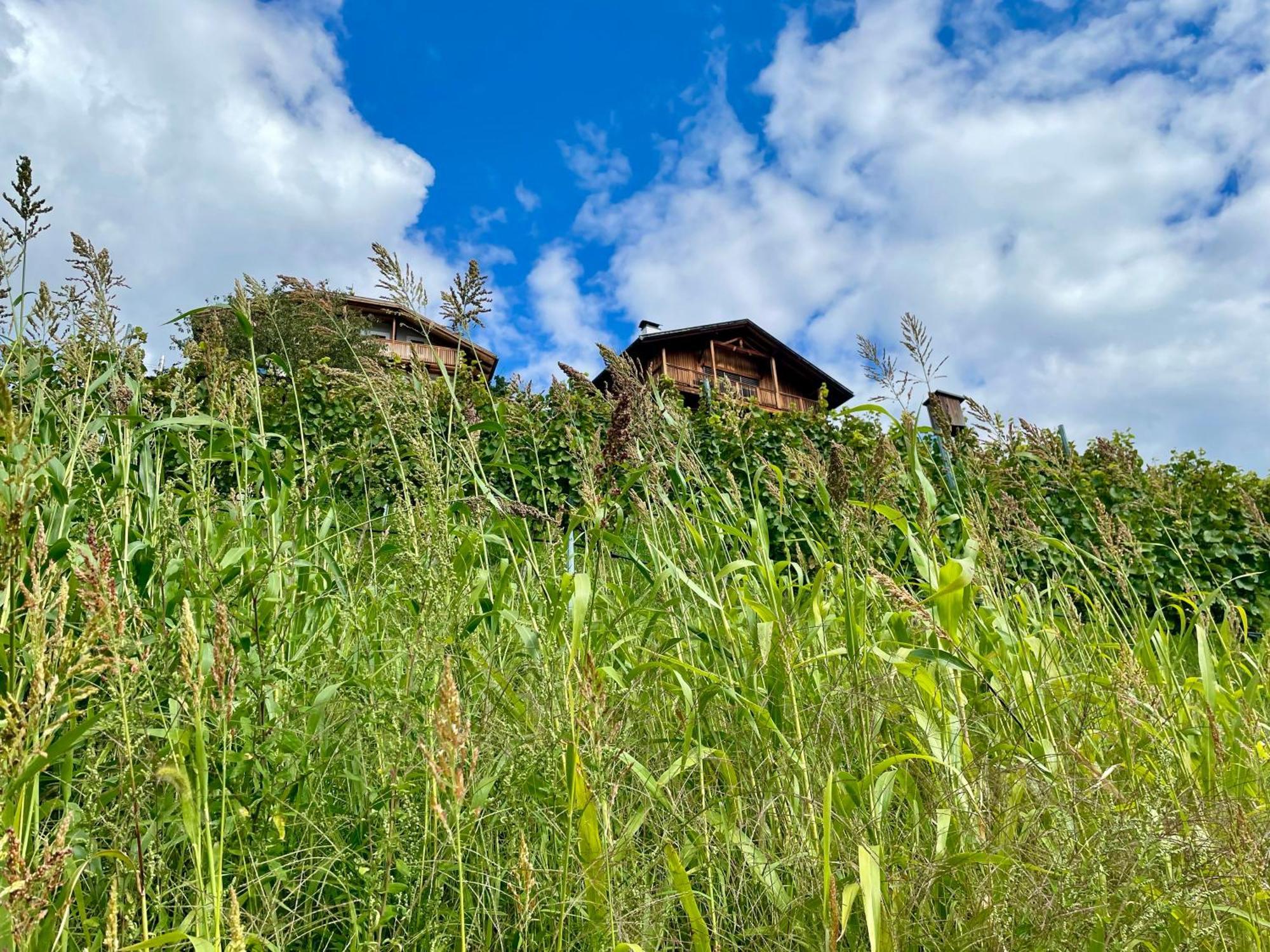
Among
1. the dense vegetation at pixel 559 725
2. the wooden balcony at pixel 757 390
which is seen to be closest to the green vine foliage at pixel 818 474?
the dense vegetation at pixel 559 725

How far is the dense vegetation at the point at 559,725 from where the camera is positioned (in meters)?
1.08

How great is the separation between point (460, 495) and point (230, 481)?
11.2 feet

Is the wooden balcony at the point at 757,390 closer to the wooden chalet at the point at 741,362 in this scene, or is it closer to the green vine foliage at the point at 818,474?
the wooden chalet at the point at 741,362

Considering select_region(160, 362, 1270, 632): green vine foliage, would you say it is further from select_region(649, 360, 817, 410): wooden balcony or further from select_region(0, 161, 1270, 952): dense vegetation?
select_region(649, 360, 817, 410): wooden balcony

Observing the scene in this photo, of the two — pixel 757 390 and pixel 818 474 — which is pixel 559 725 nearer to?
pixel 818 474

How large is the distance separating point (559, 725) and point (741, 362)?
91.7 ft

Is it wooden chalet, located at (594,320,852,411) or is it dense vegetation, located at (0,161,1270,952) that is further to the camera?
wooden chalet, located at (594,320,852,411)

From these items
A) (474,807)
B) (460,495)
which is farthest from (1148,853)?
(460,495)

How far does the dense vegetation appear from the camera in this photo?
1.08m

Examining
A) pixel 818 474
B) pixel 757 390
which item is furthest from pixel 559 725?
pixel 757 390

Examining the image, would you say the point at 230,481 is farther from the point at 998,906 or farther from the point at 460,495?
the point at 998,906

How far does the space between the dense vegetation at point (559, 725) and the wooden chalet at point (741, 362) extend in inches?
878

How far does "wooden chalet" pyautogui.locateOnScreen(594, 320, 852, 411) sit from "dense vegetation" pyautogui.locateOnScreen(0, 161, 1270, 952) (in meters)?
22.3

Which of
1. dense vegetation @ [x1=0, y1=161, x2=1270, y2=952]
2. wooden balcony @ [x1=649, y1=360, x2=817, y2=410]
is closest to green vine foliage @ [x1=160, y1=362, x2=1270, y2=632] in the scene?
dense vegetation @ [x1=0, y1=161, x2=1270, y2=952]
